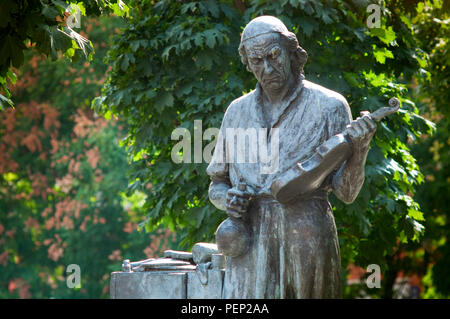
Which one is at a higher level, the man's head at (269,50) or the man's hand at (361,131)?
the man's head at (269,50)

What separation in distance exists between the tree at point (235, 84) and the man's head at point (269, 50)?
17.5 feet

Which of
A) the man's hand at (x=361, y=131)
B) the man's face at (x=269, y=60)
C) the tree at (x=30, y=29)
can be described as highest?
the tree at (x=30, y=29)

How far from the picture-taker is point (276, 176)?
4.99 metres

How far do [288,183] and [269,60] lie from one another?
0.81 metres

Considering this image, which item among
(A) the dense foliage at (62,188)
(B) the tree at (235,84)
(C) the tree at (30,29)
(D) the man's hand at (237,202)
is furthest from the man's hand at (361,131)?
(A) the dense foliage at (62,188)

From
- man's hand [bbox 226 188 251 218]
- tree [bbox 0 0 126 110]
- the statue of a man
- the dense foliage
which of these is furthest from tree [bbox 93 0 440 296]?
the dense foliage

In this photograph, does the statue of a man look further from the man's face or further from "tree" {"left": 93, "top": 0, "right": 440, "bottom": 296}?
"tree" {"left": 93, "top": 0, "right": 440, "bottom": 296}

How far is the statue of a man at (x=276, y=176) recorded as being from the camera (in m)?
4.84

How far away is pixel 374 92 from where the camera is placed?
11297 millimetres

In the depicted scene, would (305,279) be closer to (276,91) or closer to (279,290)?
(279,290)

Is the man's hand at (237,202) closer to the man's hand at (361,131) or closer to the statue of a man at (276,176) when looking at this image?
the statue of a man at (276,176)

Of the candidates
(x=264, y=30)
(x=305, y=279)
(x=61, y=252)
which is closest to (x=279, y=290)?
(x=305, y=279)

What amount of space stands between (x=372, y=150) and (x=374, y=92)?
0.90 metres

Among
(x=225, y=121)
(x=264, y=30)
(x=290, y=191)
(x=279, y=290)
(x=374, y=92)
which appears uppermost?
(x=374, y=92)
